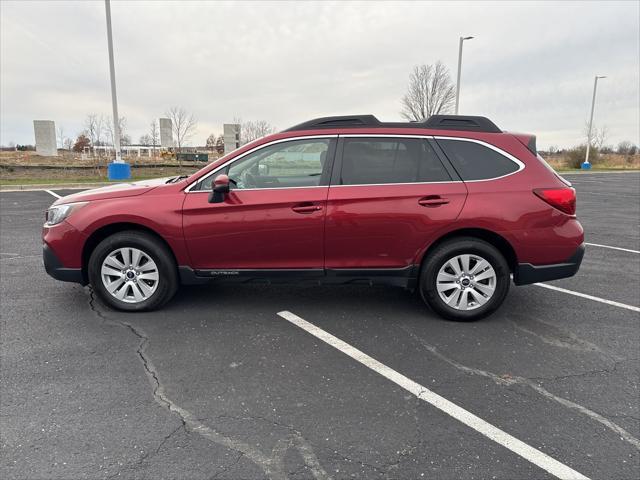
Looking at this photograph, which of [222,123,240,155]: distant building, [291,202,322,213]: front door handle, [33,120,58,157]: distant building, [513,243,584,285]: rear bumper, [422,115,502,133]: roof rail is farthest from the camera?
[33,120,58,157]: distant building

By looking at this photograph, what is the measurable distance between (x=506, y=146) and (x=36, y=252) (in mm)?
6633

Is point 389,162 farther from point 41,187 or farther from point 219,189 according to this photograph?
point 41,187

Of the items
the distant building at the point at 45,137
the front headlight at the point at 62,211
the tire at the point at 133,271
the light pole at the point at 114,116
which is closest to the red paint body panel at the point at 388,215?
the tire at the point at 133,271

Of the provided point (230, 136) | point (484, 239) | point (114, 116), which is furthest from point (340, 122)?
point (230, 136)

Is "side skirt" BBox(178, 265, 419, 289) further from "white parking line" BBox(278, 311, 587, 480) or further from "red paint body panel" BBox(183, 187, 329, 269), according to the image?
"white parking line" BBox(278, 311, 587, 480)

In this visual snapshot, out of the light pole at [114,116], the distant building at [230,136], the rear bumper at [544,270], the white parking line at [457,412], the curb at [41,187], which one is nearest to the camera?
the white parking line at [457,412]

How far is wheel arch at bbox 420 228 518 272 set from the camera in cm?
404

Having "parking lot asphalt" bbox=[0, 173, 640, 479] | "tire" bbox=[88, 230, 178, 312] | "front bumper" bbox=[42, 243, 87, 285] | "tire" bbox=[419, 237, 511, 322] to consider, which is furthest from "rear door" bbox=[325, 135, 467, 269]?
"front bumper" bbox=[42, 243, 87, 285]

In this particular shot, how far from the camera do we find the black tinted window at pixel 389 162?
4.02 m

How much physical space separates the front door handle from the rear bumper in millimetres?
1980

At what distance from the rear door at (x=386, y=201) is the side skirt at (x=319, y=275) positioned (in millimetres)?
64

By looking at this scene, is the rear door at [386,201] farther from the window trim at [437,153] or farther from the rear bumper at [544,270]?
the rear bumper at [544,270]

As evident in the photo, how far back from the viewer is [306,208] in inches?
155

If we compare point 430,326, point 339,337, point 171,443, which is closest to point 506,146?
point 430,326
